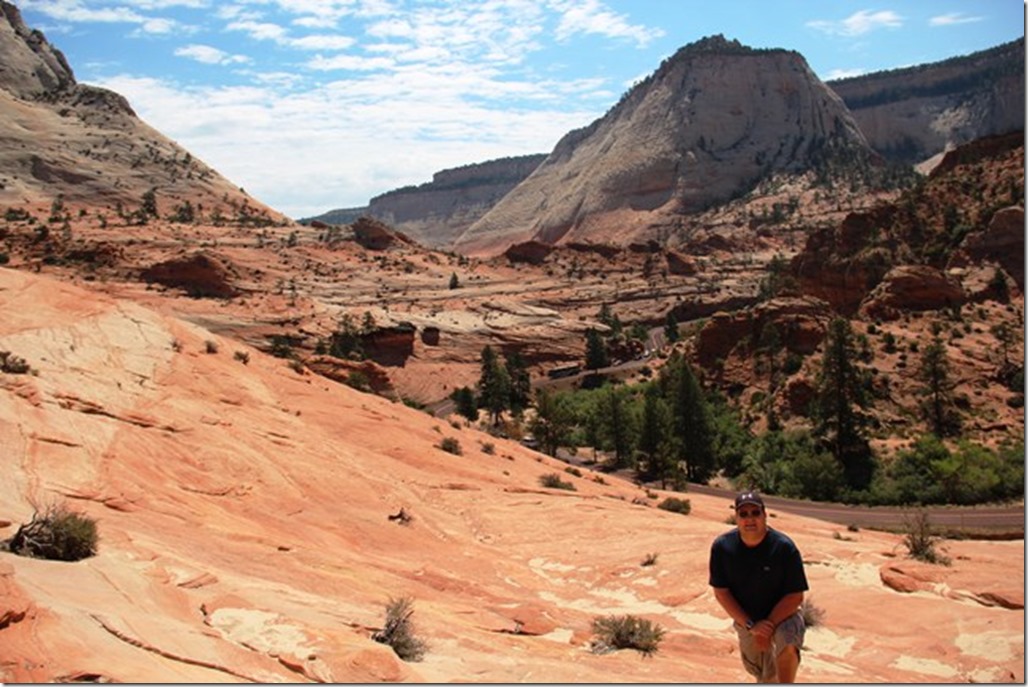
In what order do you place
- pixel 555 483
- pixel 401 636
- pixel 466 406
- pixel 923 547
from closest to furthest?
pixel 401 636, pixel 923 547, pixel 555 483, pixel 466 406

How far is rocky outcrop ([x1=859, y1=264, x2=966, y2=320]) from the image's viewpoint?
53.2 metres

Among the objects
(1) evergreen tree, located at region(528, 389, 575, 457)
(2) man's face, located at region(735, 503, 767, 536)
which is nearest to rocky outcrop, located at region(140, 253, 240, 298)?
(1) evergreen tree, located at region(528, 389, 575, 457)

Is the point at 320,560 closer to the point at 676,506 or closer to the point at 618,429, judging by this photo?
the point at 676,506

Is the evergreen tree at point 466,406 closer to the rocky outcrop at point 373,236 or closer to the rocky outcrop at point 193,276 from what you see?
the rocky outcrop at point 193,276

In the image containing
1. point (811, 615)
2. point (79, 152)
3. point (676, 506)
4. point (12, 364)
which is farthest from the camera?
point (79, 152)

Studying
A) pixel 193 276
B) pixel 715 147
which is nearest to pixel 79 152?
pixel 193 276

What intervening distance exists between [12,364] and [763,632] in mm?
12537

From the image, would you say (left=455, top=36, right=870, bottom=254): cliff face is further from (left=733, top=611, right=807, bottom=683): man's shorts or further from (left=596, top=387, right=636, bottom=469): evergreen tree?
(left=733, top=611, right=807, bottom=683): man's shorts

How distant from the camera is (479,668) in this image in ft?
24.7

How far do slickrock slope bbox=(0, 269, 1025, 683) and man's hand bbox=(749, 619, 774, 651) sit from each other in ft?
6.69

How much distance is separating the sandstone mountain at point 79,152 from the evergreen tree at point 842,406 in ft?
269

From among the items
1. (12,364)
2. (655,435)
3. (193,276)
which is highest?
(193,276)

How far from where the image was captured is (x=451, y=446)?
2228 cm

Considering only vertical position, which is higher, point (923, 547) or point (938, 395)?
point (923, 547)
